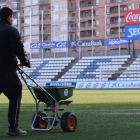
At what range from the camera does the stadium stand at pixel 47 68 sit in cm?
5847

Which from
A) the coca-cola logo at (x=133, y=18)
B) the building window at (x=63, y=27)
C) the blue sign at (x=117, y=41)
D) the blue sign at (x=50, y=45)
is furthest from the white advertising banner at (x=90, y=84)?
the building window at (x=63, y=27)

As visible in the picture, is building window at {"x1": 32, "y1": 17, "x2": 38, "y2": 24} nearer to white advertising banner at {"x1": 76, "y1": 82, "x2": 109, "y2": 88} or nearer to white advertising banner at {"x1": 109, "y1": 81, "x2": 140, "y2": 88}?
white advertising banner at {"x1": 76, "y1": 82, "x2": 109, "y2": 88}

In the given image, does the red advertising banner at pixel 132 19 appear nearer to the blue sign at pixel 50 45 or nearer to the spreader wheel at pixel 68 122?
the blue sign at pixel 50 45

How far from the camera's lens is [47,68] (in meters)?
60.1

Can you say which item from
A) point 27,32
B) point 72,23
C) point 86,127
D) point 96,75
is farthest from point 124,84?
point 27,32

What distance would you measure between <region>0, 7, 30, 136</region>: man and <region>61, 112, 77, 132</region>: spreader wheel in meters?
0.72

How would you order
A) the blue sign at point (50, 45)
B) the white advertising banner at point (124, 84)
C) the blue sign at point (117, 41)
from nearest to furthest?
the white advertising banner at point (124, 84), the blue sign at point (117, 41), the blue sign at point (50, 45)

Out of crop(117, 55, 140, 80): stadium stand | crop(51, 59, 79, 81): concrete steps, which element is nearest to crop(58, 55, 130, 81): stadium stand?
crop(51, 59, 79, 81): concrete steps

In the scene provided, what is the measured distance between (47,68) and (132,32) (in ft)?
60.1

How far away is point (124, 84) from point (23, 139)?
124ft

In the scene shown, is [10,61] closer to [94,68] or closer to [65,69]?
[94,68]

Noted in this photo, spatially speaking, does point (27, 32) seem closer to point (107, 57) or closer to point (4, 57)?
point (107, 57)

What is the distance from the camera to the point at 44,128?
25.6 feet

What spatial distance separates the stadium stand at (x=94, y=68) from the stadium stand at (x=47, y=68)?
7.02 ft
